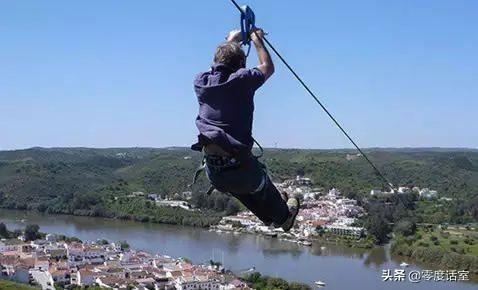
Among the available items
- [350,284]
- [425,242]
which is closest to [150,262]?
[350,284]

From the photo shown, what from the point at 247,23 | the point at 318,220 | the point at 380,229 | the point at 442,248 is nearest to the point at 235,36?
the point at 247,23

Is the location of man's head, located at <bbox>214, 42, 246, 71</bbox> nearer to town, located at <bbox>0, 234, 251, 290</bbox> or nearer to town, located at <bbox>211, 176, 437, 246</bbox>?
town, located at <bbox>0, 234, 251, 290</bbox>

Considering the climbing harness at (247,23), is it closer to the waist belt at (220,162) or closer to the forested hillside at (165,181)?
the waist belt at (220,162)

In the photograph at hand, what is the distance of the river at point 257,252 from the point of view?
1334 cm

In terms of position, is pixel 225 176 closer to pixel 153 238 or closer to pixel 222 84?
pixel 222 84

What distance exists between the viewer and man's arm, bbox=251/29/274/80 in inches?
52.4

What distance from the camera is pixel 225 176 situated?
4.62 ft

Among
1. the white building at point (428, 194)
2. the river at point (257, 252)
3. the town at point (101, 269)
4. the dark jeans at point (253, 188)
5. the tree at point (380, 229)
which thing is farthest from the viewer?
the white building at point (428, 194)

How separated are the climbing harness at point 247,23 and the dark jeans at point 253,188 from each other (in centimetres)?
25

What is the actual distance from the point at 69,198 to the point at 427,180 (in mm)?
18059

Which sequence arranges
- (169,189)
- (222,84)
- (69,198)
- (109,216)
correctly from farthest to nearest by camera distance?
(169,189)
(69,198)
(109,216)
(222,84)

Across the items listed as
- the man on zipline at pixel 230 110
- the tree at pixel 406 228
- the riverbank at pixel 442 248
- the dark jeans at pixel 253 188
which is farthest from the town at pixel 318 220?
the man on zipline at pixel 230 110

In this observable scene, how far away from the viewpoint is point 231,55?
132 centimetres

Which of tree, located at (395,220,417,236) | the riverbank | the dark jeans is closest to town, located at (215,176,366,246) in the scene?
tree, located at (395,220,417,236)
